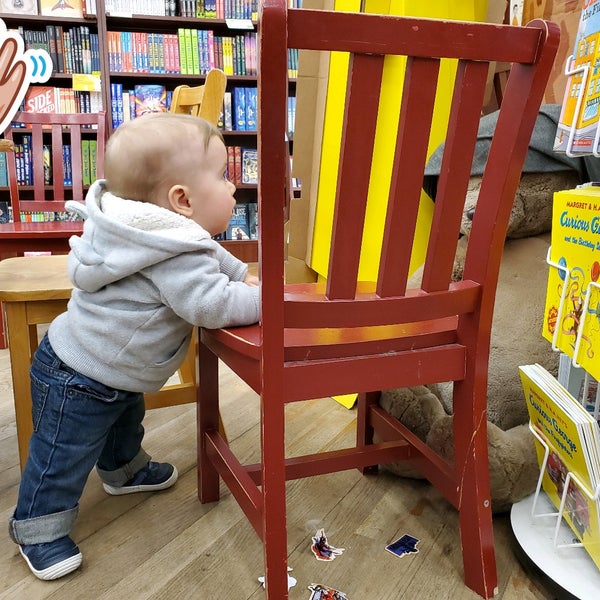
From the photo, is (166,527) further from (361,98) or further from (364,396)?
(361,98)

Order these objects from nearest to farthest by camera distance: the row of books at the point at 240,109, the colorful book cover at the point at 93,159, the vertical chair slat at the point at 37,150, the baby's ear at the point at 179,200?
the baby's ear at the point at 179,200, the vertical chair slat at the point at 37,150, the colorful book cover at the point at 93,159, the row of books at the point at 240,109

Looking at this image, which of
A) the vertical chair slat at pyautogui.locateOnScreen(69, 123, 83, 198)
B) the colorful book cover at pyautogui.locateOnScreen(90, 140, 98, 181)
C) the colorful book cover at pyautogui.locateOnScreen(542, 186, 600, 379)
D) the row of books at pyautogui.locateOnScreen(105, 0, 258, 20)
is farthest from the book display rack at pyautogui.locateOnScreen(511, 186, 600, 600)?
the colorful book cover at pyautogui.locateOnScreen(90, 140, 98, 181)

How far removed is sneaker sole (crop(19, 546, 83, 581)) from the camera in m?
0.94

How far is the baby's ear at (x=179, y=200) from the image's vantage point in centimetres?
89

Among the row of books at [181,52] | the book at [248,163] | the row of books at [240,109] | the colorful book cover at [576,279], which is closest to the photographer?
the colorful book cover at [576,279]

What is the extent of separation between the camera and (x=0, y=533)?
1.08 metres

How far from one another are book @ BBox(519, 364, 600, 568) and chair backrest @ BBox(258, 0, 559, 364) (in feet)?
0.56

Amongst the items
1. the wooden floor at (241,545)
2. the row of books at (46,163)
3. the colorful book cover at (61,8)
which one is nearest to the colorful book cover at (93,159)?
the row of books at (46,163)

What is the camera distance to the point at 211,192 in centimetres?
91

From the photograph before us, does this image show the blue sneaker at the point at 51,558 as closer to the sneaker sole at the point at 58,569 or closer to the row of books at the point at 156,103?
the sneaker sole at the point at 58,569

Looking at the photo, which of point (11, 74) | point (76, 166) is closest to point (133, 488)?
point (11, 74)

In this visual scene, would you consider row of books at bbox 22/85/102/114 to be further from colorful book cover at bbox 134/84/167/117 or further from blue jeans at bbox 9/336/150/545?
blue jeans at bbox 9/336/150/545

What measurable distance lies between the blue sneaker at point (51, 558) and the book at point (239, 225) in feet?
9.23

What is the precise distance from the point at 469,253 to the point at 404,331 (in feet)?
0.50
